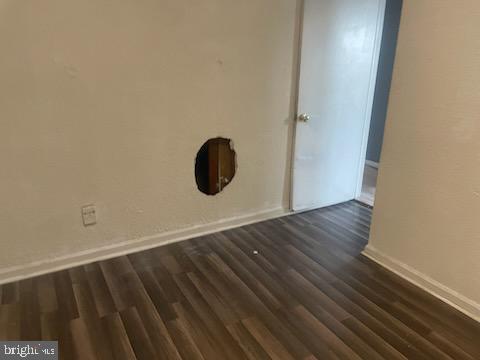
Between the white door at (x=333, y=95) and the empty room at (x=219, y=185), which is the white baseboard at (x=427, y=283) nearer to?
the empty room at (x=219, y=185)

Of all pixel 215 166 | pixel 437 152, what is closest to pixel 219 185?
pixel 215 166

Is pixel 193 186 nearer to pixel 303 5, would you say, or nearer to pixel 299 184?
pixel 299 184

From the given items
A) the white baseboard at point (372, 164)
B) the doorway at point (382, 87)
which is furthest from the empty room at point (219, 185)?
the white baseboard at point (372, 164)

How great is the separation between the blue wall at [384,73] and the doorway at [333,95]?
93 cm

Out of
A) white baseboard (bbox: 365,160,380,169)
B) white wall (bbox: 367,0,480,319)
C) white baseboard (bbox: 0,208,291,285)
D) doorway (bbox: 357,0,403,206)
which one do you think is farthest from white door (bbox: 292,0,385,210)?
white baseboard (bbox: 365,160,380,169)

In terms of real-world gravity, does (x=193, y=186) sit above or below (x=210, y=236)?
above

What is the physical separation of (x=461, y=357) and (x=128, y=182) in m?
2.12

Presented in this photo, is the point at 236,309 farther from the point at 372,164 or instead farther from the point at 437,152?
the point at 372,164

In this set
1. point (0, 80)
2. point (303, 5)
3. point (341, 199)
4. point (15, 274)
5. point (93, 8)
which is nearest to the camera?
point (0, 80)

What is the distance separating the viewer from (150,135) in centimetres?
239

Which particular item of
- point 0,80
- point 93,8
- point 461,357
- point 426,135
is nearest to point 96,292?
point 0,80

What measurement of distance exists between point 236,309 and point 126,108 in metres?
1.40

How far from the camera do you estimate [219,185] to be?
2.81m

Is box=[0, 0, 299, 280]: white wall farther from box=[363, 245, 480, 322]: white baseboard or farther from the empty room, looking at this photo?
box=[363, 245, 480, 322]: white baseboard
